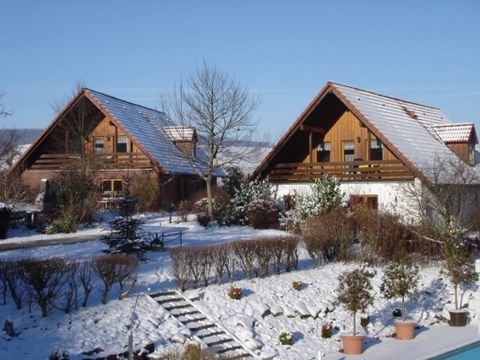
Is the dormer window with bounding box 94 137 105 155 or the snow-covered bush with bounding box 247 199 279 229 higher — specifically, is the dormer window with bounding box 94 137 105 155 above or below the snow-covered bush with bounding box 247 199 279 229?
above

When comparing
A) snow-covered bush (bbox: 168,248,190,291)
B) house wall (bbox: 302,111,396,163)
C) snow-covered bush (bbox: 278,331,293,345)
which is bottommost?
snow-covered bush (bbox: 278,331,293,345)

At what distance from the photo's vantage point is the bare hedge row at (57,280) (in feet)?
43.4

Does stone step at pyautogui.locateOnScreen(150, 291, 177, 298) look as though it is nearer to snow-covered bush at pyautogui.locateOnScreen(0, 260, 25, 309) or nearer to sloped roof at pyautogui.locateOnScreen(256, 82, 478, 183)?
snow-covered bush at pyautogui.locateOnScreen(0, 260, 25, 309)

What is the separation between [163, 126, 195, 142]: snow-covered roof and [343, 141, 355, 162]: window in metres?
7.57

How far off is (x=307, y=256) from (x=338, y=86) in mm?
9941

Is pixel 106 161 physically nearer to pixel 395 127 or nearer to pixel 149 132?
pixel 149 132

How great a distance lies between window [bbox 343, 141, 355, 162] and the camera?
29.7 m

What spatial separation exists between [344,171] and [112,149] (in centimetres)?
1429

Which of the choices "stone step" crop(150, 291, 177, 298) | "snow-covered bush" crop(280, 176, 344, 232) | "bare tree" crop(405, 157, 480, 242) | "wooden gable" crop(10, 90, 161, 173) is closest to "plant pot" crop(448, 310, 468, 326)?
"bare tree" crop(405, 157, 480, 242)

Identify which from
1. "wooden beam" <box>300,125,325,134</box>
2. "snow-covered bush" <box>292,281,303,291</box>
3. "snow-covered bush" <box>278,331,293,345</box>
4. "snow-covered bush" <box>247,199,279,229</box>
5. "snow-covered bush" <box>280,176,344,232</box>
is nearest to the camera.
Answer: "snow-covered bush" <box>278,331,293,345</box>

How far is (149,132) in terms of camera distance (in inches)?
1444

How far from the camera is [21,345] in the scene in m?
11.9

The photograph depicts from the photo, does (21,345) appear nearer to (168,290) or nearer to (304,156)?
(168,290)

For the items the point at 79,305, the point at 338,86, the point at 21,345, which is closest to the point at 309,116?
the point at 338,86
